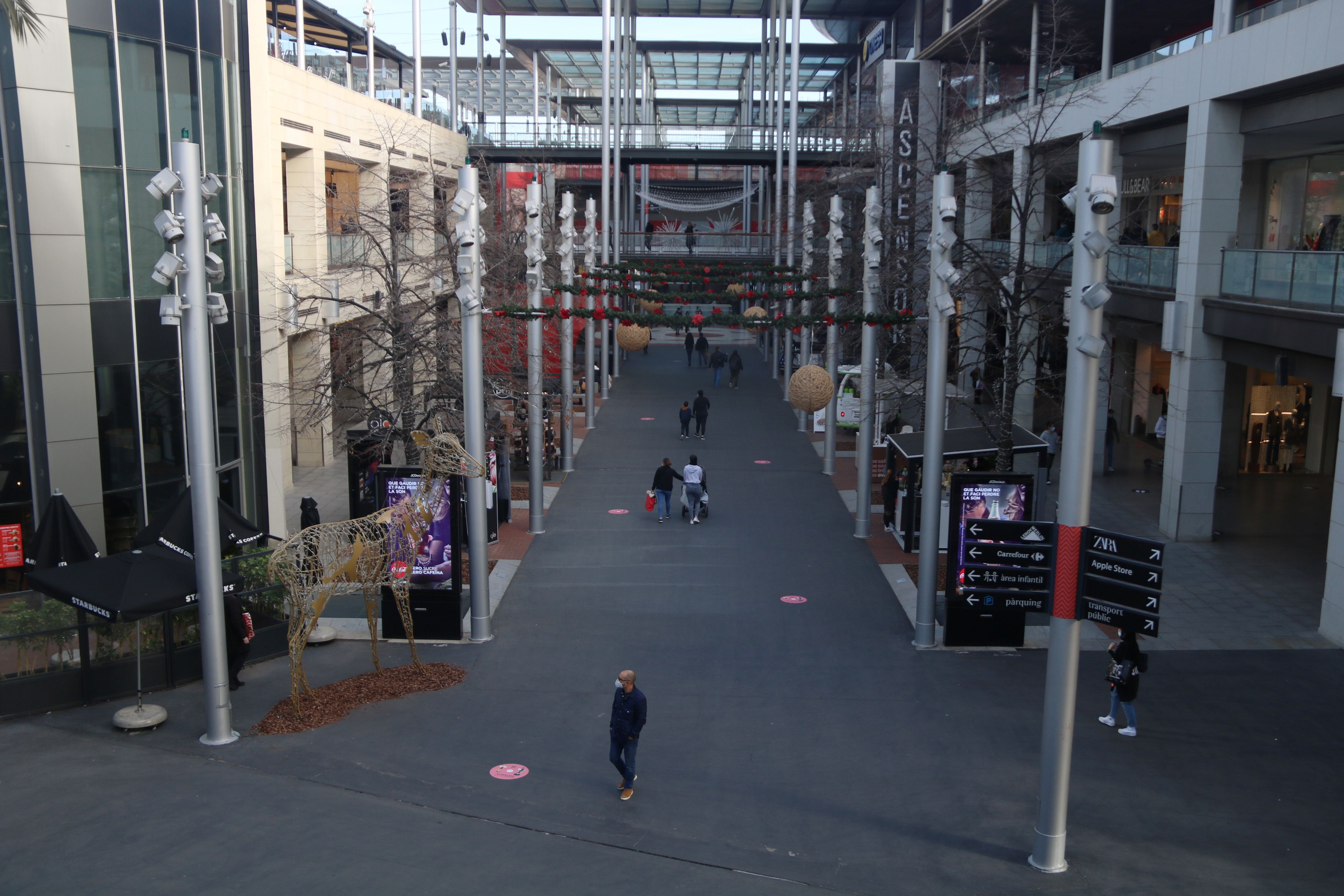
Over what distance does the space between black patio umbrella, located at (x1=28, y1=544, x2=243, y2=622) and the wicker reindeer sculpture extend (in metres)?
1.12

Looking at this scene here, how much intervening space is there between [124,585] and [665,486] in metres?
12.6

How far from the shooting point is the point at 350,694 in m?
13.7

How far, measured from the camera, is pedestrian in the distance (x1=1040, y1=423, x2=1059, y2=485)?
20.8m

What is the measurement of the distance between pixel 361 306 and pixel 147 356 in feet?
12.2

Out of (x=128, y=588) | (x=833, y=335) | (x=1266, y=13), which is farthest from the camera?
(x=833, y=335)

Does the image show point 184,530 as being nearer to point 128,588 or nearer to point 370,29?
point 128,588

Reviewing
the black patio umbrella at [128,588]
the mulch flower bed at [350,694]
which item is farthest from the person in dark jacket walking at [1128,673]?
the black patio umbrella at [128,588]

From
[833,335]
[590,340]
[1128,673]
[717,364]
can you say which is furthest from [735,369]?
[1128,673]

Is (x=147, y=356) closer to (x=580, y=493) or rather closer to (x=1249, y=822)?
(x=580, y=493)

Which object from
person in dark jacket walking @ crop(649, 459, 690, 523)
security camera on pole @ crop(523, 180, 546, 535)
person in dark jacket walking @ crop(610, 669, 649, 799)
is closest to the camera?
person in dark jacket walking @ crop(610, 669, 649, 799)

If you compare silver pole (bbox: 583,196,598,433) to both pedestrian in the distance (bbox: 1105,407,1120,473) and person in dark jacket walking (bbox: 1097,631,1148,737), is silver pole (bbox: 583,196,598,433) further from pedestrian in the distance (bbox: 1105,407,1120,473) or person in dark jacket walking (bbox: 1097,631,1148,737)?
person in dark jacket walking (bbox: 1097,631,1148,737)

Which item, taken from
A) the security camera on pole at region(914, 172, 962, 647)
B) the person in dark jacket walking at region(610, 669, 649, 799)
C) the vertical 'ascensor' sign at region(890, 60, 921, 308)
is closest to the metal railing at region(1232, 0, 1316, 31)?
the security camera on pole at region(914, 172, 962, 647)

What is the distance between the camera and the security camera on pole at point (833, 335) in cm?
2583

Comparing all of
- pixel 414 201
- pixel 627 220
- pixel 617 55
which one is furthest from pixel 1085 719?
pixel 627 220
